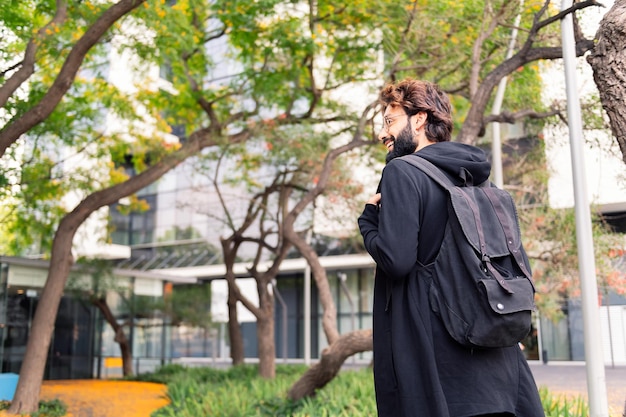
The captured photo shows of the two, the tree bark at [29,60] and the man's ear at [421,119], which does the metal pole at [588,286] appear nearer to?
the man's ear at [421,119]

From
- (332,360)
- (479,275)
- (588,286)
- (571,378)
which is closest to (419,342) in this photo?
(479,275)

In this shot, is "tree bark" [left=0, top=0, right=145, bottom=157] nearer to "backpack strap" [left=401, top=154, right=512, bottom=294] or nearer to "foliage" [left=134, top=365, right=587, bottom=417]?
"foliage" [left=134, top=365, right=587, bottom=417]

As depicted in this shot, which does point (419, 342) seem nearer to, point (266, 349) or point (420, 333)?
point (420, 333)

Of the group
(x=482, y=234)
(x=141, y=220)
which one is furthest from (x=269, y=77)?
(x=141, y=220)

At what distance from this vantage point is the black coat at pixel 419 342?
187cm

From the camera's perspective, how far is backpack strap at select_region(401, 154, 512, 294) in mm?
1889

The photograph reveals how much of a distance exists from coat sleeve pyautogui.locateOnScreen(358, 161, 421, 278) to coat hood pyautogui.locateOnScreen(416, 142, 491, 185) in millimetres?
137

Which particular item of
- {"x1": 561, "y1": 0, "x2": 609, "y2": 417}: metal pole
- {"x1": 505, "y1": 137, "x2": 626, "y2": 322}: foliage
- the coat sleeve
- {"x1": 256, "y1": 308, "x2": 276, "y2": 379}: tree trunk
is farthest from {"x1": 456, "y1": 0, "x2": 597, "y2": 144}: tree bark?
{"x1": 256, "y1": 308, "x2": 276, "y2": 379}: tree trunk

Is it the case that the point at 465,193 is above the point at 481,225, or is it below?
above

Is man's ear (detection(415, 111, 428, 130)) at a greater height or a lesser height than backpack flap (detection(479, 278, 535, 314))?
greater

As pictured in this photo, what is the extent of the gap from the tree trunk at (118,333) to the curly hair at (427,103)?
1756cm

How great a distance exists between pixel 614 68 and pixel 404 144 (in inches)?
41.6

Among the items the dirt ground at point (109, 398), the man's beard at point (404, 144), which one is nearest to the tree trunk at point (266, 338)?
the dirt ground at point (109, 398)

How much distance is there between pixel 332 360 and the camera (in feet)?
24.5
